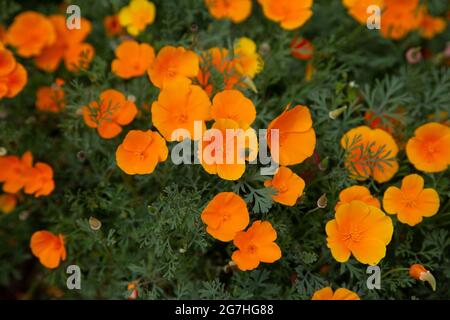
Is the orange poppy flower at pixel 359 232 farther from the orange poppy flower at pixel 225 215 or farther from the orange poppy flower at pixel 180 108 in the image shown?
the orange poppy flower at pixel 180 108

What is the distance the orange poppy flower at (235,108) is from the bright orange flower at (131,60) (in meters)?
0.43

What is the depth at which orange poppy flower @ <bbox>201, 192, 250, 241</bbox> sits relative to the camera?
1287mm

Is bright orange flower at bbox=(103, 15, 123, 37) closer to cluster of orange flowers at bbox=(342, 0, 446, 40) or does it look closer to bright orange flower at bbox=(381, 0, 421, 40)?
cluster of orange flowers at bbox=(342, 0, 446, 40)

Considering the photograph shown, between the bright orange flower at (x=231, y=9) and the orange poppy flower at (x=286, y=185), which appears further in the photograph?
the bright orange flower at (x=231, y=9)

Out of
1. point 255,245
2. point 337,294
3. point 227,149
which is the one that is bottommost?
point 337,294

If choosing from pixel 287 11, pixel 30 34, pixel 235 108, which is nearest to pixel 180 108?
pixel 235 108

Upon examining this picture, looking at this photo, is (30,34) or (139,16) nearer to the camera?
(139,16)

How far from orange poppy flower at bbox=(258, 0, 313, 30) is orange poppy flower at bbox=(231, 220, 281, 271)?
75 cm

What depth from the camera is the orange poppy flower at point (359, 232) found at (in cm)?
133

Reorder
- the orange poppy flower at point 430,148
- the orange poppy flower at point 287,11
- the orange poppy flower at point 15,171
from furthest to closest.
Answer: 1. the orange poppy flower at point 287,11
2. the orange poppy flower at point 15,171
3. the orange poppy flower at point 430,148

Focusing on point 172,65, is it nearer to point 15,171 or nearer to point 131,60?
point 131,60

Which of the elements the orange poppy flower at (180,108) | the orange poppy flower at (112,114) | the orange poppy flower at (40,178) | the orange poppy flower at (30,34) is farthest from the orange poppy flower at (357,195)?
the orange poppy flower at (30,34)

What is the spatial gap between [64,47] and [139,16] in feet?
1.17

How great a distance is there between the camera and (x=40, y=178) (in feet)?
5.43
